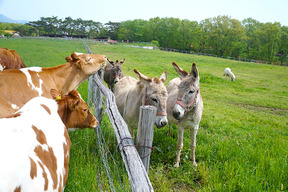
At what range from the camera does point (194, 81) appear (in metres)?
4.18

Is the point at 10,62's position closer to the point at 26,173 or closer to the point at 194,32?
the point at 26,173

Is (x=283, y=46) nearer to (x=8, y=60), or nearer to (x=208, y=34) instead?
(x=208, y=34)

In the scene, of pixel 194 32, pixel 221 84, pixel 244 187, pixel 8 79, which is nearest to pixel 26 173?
pixel 8 79

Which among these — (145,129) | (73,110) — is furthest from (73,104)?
(145,129)

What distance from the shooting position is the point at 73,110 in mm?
2877

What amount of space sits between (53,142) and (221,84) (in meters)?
15.0

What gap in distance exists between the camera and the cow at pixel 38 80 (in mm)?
3207

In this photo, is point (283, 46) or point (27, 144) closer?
point (27, 144)

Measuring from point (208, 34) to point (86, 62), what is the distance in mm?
78866

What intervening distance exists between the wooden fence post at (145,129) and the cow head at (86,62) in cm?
277

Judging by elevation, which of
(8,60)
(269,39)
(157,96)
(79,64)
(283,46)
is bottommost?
(157,96)

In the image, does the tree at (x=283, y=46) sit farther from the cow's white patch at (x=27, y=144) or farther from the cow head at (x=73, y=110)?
the cow's white patch at (x=27, y=144)

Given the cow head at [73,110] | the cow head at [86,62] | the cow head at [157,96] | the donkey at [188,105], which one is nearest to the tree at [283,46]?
the donkey at [188,105]

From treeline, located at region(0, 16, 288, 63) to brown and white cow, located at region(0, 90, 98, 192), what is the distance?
7472 centimetres
